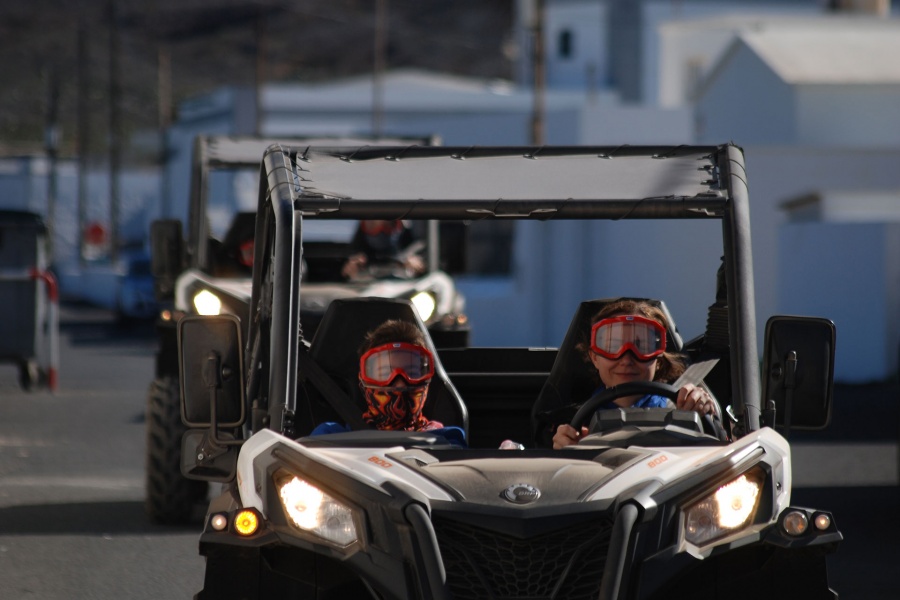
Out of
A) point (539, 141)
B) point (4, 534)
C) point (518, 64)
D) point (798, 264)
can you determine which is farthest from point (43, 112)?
point (4, 534)

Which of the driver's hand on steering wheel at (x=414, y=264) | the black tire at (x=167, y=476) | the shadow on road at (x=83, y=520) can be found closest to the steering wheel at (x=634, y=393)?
the shadow on road at (x=83, y=520)

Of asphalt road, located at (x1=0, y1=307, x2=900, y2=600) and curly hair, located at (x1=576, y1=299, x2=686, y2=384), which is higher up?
curly hair, located at (x1=576, y1=299, x2=686, y2=384)

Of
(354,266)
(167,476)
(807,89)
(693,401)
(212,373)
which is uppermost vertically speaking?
(807,89)

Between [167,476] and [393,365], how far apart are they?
4.58 m

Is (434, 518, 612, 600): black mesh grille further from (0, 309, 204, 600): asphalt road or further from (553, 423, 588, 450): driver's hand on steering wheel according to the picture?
(0, 309, 204, 600): asphalt road

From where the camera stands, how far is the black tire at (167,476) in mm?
9875

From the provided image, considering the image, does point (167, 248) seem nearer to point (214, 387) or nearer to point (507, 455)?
point (214, 387)

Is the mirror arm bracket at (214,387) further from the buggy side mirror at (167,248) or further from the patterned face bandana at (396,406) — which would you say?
the buggy side mirror at (167,248)

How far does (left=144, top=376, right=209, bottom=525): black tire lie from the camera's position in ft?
32.4

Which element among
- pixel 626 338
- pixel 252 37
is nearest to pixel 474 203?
pixel 626 338

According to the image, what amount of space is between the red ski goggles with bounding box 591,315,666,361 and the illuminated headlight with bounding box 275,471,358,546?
4.70 feet

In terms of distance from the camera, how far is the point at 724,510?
466cm

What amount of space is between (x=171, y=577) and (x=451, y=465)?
382 centimetres

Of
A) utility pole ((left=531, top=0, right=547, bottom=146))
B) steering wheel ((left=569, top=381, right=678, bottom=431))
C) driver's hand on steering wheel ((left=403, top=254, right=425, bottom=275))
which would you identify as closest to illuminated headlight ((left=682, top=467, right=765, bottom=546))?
steering wheel ((left=569, top=381, right=678, bottom=431))
